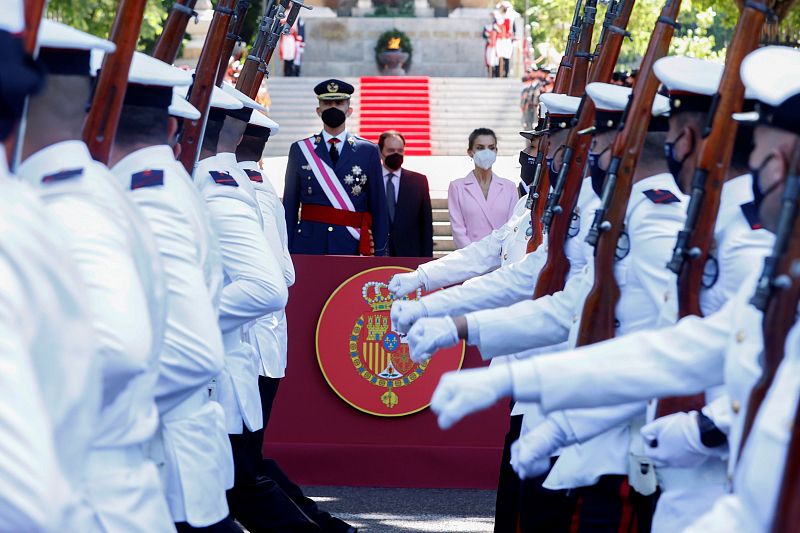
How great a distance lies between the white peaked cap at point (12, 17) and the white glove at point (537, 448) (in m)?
2.08

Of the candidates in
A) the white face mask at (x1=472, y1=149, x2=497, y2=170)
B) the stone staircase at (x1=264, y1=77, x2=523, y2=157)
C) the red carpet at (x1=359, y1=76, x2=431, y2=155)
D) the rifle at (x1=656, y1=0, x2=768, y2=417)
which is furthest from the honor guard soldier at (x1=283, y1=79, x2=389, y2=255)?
the red carpet at (x1=359, y1=76, x2=431, y2=155)

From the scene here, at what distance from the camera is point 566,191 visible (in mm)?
5840

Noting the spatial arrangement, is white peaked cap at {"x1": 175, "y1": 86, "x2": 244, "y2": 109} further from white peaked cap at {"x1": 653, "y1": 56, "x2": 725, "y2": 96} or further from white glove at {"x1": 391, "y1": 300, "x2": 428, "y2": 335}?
white peaked cap at {"x1": 653, "y1": 56, "x2": 725, "y2": 96}

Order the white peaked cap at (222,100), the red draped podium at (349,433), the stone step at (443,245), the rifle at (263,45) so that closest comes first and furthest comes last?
the white peaked cap at (222,100) < the rifle at (263,45) < the red draped podium at (349,433) < the stone step at (443,245)

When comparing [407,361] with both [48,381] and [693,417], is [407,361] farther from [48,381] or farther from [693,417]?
[48,381]

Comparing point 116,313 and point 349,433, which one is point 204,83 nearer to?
point 116,313

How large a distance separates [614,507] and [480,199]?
7.31 meters

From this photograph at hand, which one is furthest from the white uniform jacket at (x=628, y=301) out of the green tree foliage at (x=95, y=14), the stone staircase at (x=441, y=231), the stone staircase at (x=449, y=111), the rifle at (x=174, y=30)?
the stone staircase at (x=449, y=111)

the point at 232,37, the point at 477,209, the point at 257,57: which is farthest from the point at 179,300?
the point at 477,209

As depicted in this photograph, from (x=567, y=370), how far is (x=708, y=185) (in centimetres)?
129

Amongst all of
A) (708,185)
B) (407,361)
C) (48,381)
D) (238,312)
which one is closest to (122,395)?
(48,381)

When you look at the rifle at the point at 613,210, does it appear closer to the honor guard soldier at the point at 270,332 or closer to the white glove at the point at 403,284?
the white glove at the point at 403,284

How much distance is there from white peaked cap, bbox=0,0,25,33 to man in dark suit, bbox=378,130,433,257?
354 inches

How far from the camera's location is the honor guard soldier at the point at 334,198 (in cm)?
1005
